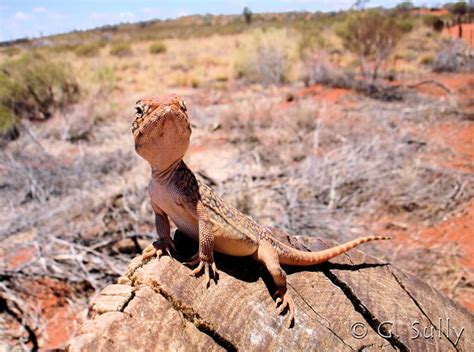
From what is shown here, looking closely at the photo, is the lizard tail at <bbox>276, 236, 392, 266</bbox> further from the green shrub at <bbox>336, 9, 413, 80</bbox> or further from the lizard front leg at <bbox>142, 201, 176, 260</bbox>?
the green shrub at <bbox>336, 9, 413, 80</bbox>

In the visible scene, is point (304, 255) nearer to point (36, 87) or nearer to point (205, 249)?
point (205, 249)

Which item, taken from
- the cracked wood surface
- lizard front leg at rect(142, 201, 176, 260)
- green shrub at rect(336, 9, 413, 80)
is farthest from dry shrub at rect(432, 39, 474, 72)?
lizard front leg at rect(142, 201, 176, 260)

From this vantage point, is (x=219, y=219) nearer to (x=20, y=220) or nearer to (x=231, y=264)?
(x=231, y=264)

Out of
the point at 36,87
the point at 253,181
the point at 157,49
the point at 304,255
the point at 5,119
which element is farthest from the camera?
the point at 157,49

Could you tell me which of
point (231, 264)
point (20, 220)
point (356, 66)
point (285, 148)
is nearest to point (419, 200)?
point (285, 148)

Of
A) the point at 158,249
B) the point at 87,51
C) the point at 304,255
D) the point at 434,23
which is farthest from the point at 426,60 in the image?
the point at 87,51

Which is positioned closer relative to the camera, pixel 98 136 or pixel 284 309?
pixel 284 309
